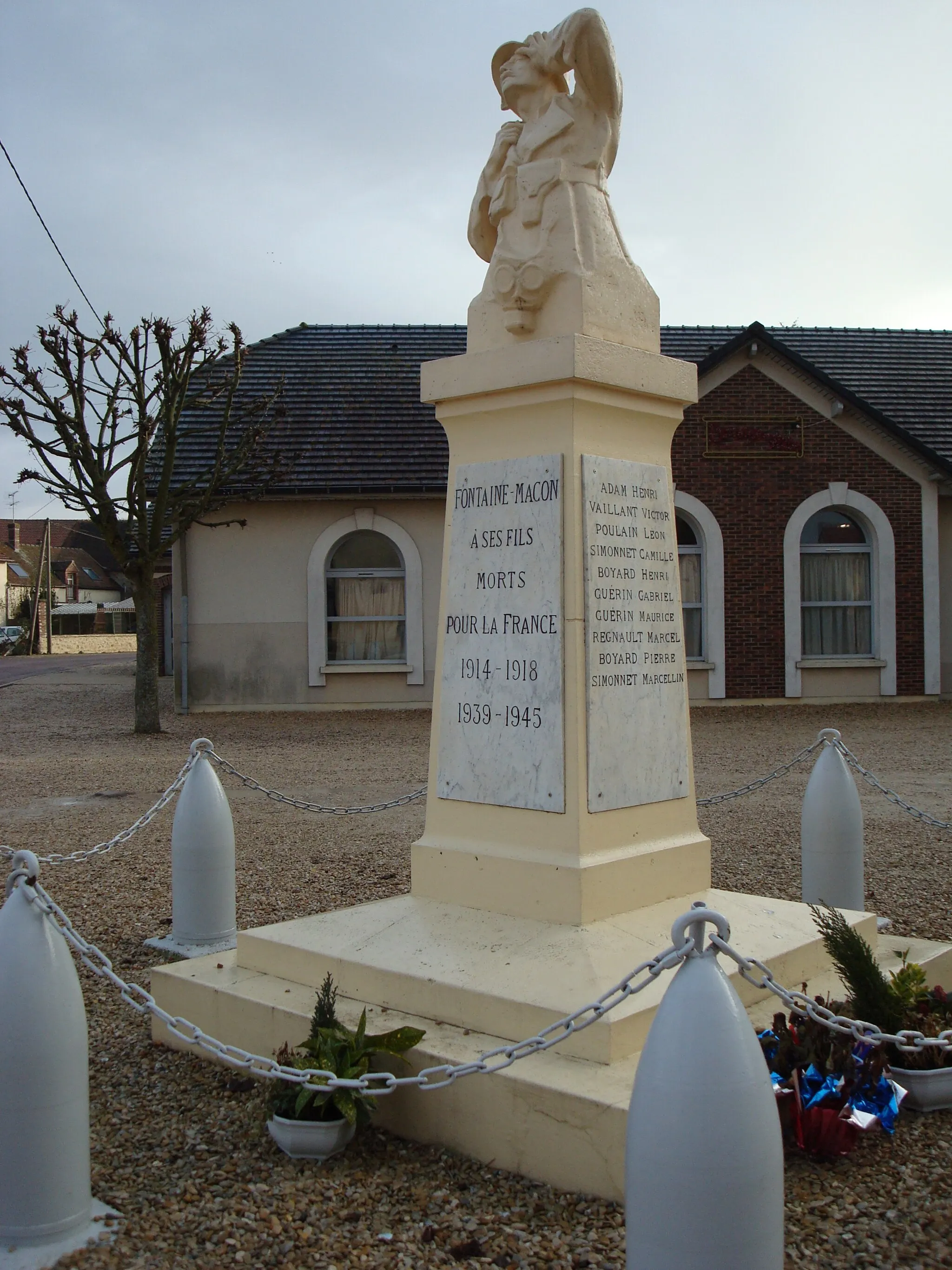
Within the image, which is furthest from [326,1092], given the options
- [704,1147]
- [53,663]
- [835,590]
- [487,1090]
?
[53,663]

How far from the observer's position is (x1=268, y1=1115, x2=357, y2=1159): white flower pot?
3658 millimetres

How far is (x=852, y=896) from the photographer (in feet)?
19.8

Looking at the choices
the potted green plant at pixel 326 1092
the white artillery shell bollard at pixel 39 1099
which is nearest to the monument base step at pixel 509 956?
the potted green plant at pixel 326 1092

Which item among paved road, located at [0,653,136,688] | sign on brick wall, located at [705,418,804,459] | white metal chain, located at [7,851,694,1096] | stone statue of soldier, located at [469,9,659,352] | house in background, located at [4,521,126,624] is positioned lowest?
white metal chain, located at [7,851,694,1096]

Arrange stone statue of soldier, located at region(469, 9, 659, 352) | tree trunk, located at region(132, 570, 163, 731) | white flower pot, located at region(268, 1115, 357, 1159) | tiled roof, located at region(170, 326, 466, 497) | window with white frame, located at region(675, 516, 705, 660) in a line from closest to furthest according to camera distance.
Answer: white flower pot, located at region(268, 1115, 357, 1159), stone statue of soldier, located at region(469, 9, 659, 352), tree trunk, located at region(132, 570, 163, 731), window with white frame, located at region(675, 516, 705, 660), tiled roof, located at region(170, 326, 466, 497)

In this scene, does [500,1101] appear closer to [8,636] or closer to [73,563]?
[8,636]

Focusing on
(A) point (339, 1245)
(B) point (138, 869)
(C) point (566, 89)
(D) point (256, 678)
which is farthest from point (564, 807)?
(D) point (256, 678)

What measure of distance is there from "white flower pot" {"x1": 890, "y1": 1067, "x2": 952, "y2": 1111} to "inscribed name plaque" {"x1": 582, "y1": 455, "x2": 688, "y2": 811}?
54.6 inches

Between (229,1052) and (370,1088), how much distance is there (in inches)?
17.5

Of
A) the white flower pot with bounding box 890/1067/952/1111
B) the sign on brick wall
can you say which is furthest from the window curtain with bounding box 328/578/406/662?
the white flower pot with bounding box 890/1067/952/1111

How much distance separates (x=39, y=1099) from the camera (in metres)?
3.16

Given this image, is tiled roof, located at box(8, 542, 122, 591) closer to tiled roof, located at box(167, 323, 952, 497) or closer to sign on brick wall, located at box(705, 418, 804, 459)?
tiled roof, located at box(167, 323, 952, 497)

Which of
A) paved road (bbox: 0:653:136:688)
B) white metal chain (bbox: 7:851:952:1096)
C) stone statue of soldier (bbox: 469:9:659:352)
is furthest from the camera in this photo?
paved road (bbox: 0:653:136:688)

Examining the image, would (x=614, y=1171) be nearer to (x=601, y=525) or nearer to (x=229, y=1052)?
(x=229, y=1052)
